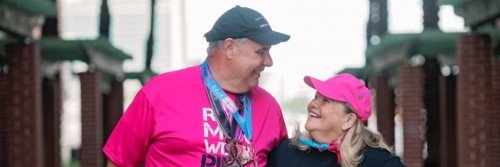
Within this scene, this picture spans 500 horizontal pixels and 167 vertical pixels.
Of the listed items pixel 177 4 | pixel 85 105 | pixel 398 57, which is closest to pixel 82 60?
pixel 85 105

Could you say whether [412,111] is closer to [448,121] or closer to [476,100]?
[448,121]

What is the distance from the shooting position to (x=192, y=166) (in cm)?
301

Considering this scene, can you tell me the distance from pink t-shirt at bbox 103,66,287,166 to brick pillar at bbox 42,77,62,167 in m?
11.9

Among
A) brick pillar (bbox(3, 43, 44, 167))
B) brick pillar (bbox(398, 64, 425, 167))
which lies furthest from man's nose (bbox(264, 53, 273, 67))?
brick pillar (bbox(398, 64, 425, 167))

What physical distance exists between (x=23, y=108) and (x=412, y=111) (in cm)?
566

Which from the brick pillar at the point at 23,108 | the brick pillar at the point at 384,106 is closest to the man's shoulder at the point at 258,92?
the brick pillar at the point at 23,108

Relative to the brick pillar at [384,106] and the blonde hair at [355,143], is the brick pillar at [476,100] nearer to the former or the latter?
the brick pillar at [384,106]

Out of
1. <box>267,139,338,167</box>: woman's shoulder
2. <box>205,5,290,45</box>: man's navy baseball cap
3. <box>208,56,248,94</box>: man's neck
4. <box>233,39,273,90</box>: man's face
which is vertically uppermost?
<box>205,5,290,45</box>: man's navy baseball cap

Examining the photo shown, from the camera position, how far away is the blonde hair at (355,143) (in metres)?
2.90

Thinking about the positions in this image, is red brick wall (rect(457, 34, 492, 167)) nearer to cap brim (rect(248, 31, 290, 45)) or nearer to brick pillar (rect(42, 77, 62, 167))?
cap brim (rect(248, 31, 290, 45))

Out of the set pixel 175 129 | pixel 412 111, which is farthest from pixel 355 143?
pixel 412 111

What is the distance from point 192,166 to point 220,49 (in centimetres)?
45

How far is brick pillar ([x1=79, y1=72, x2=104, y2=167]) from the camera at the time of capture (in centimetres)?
1384

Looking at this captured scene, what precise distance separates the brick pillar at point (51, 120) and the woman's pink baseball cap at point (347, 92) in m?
12.2
